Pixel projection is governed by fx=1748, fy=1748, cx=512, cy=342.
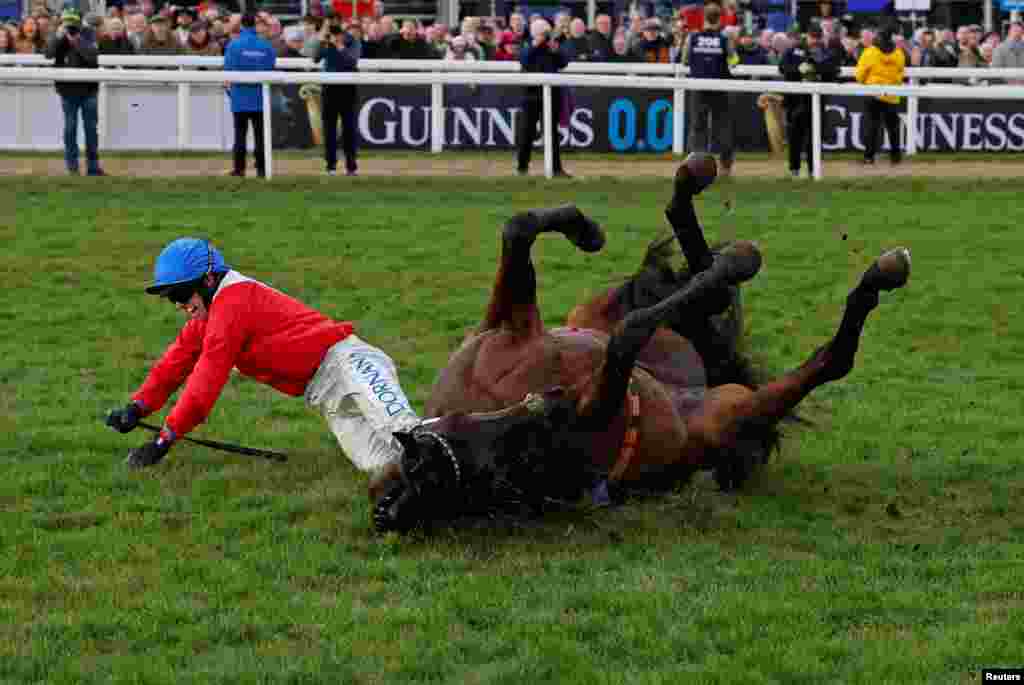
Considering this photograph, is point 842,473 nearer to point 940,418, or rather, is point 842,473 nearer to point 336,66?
point 940,418

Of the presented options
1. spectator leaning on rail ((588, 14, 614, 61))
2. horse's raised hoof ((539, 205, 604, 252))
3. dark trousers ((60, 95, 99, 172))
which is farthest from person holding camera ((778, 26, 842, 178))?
horse's raised hoof ((539, 205, 604, 252))

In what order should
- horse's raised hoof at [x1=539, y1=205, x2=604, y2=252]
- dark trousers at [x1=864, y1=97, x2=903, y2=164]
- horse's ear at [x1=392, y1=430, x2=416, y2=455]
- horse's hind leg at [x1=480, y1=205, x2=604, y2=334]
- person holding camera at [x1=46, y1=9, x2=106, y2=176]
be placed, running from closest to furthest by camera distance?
1. horse's ear at [x1=392, y1=430, x2=416, y2=455]
2. horse's hind leg at [x1=480, y1=205, x2=604, y2=334]
3. horse's raised hoof at [x1=539, y1=205, x2=604, y2=252]
4. person holding camera at [x1=46, y1=9, x2=106, y2=176]
5. dark trousers at [x1=864, y1=97, x2=903, y2=164]

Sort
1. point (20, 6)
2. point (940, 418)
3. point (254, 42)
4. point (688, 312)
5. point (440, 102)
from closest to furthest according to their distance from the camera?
1. point (688, 312)
2. point (940, 418)
3. point (254, 42)
4. point (440, 102)
5. point (20, 6)

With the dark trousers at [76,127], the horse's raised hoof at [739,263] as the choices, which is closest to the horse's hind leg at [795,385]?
the horse's raised hoof at [739,263]

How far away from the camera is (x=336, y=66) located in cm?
1767

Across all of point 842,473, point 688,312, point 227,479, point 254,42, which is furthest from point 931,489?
point 254,42

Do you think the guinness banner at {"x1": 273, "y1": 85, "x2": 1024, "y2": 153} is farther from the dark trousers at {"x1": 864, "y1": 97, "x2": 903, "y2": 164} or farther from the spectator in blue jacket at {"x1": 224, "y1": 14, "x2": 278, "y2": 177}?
the spectator in blue jacket at {"x1": 224, "y1": 14, "x2": 278, "y2": 177}

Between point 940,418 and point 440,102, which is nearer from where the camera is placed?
point 940,418

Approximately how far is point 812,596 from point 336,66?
1293 centimetres

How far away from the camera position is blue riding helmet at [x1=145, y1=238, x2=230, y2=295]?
22.3 feet

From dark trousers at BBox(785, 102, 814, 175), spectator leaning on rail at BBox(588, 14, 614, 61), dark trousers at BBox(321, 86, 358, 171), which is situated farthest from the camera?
spectator leaning on rail at BBox(588, 14, 614, 61)

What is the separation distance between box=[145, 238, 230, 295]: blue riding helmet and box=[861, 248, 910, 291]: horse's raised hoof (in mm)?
2518

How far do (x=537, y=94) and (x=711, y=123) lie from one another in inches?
70.9

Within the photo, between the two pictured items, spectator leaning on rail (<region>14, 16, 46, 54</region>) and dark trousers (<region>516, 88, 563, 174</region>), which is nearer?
dark trousers (<region>516, 88, 563, 174</region>)
